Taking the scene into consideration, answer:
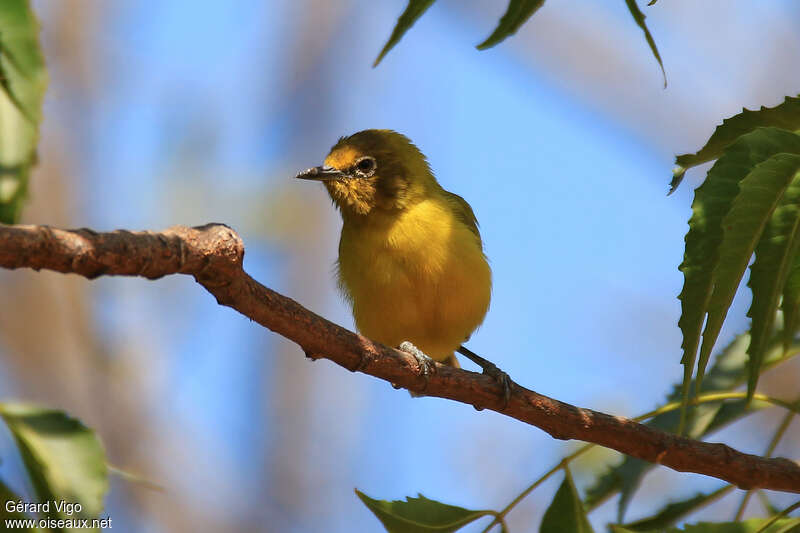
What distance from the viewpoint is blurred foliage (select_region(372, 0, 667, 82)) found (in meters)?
2.18

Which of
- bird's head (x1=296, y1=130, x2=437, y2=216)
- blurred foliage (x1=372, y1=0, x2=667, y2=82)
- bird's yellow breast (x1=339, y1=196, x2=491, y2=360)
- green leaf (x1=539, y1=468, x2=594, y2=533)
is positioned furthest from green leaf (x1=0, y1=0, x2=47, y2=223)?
bird's head (x1=296, y1=130, x2=437, y2=216)

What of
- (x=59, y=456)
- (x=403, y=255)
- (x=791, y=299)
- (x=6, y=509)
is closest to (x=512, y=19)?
(x=791, y=299)

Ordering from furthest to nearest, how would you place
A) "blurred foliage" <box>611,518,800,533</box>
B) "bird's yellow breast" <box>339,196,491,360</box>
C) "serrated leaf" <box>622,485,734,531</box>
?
"bird's yellow breast" <box>339,196,491,360</box> < "serrated leaf" <box>622,485,734,531</box> < "blurred foliage" <box>611,518,800,533</box>

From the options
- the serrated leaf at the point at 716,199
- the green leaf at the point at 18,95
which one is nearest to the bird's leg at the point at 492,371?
the serrated leaf at the point at 716,199

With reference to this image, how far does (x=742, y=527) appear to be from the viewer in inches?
119

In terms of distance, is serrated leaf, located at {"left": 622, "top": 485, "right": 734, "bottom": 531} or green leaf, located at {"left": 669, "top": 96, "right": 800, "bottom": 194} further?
serrated leaf, located at {"left": 622, "top": 485, "right": 734, "bottom": 531}

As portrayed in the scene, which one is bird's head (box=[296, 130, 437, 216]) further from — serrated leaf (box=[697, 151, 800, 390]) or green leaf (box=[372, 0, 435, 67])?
green leaf (box=[372, 0, 435, 67])

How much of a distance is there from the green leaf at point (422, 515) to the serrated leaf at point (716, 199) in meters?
1.00

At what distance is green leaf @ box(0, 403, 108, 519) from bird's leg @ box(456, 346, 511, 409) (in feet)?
4.37

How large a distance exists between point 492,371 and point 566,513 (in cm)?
135

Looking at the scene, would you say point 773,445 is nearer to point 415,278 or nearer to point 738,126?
point 738,126

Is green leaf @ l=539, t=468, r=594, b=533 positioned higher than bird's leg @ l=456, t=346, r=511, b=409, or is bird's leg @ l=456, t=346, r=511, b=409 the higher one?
bird's leg @ l=456, t=346, r=511, b=409

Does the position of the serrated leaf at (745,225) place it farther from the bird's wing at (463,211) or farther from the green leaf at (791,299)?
the bird's wing at (463,211)

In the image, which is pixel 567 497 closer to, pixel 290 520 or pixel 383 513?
pixel 383 513
